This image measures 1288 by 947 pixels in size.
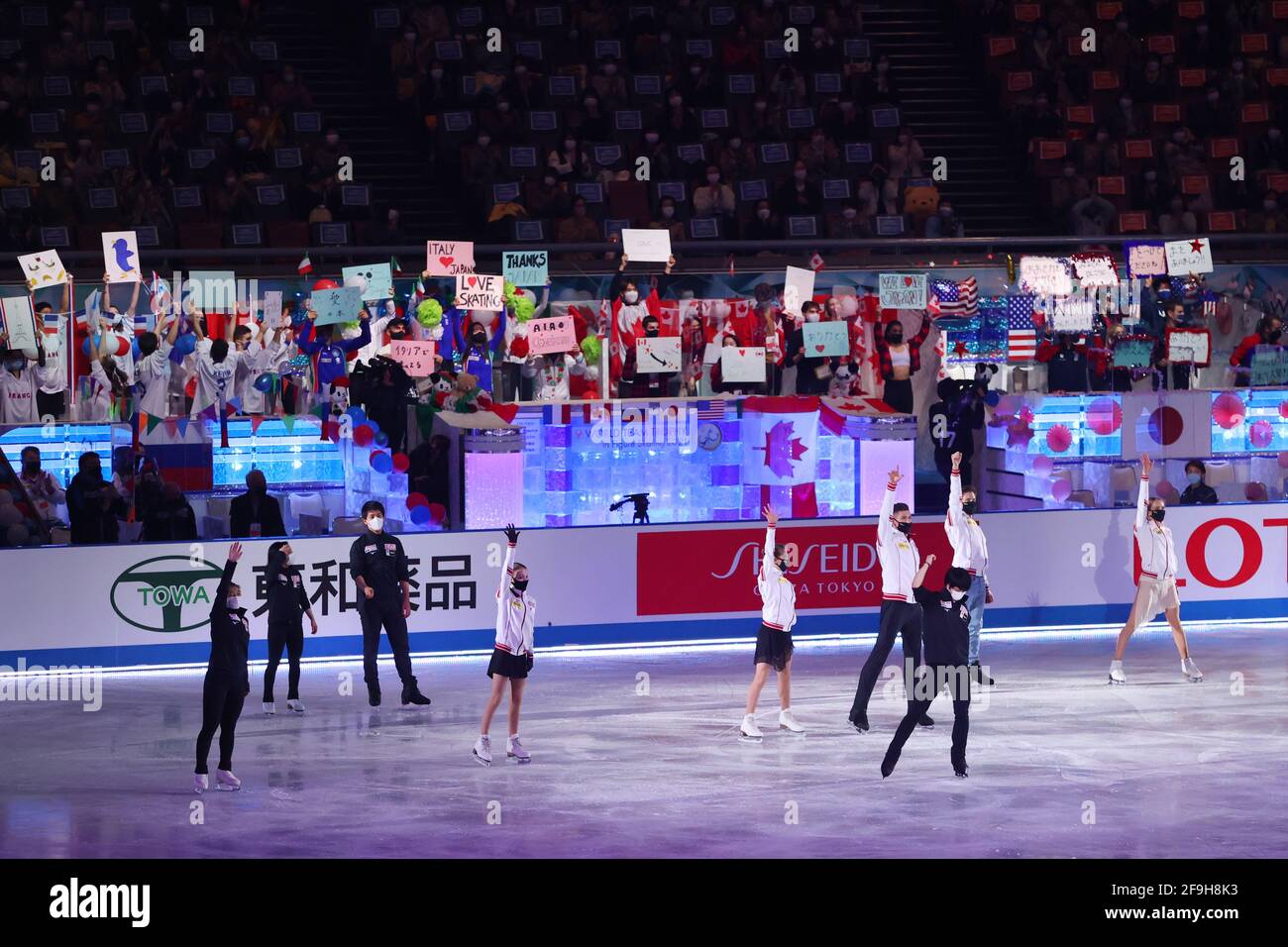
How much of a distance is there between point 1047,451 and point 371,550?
402 inches

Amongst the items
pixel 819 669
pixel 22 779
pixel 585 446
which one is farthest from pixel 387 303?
pixel 22 779

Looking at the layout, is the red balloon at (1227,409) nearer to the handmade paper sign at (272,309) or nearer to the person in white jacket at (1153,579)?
the person in white jacket at (1153,579)

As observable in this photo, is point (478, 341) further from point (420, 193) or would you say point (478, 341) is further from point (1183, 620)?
point (1183, 620)

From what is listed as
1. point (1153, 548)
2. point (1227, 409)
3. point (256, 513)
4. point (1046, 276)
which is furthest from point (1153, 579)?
point (256, 513)

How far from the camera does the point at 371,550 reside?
19.0 meters

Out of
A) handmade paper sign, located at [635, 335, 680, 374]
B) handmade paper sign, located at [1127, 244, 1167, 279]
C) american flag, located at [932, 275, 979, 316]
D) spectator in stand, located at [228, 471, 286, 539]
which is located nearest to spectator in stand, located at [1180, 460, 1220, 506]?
handmade paper sign, located at [1127, 244, 1167, 279]

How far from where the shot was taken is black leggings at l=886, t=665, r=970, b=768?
15.8 meters

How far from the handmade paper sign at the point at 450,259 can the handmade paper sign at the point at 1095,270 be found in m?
8.35

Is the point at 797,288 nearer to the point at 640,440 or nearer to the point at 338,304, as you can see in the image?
the point at 640,440

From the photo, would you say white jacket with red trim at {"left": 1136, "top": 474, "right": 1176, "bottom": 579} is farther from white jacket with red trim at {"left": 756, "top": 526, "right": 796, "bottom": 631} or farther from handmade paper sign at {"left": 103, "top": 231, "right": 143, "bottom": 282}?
handmade paper sign at {"left": 103, "top": 231, "right": 143, "bottom": 282}

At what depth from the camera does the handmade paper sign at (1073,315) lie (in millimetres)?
26234

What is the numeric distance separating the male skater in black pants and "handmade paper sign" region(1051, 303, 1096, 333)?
29.0 ft

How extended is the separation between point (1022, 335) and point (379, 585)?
1091 cm

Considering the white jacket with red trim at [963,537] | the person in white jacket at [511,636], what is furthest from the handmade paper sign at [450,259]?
the person in white jacket at [511,636]
